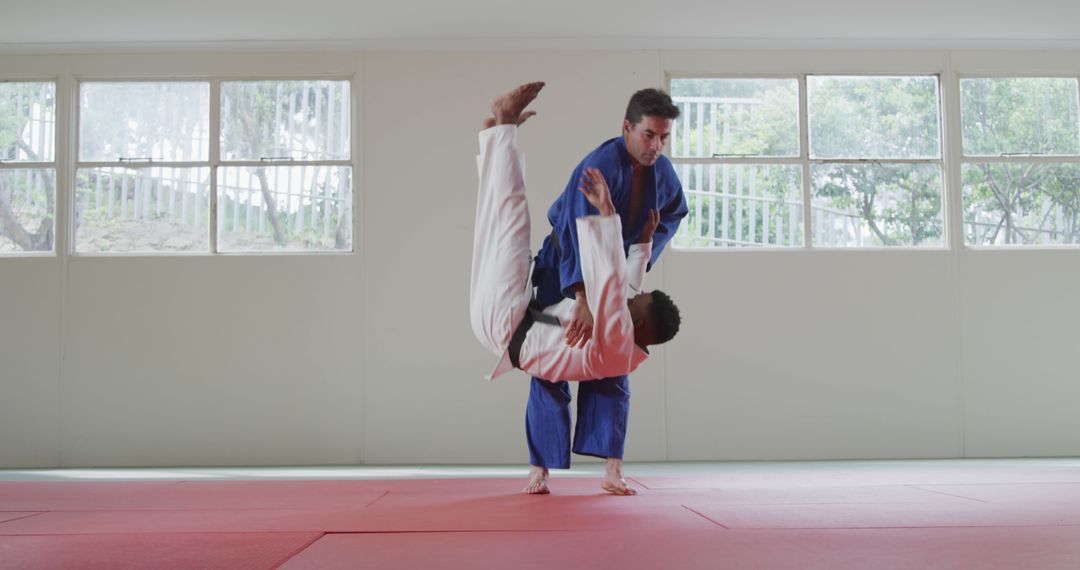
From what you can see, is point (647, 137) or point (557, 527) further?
point (647, 137)

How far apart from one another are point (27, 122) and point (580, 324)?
16.0ft

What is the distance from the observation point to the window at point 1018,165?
19.9 ft

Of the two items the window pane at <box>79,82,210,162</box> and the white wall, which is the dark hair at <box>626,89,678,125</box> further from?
the window pane at <box>79,82,210,162</box>

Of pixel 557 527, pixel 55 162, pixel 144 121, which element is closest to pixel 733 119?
pixel 144 121

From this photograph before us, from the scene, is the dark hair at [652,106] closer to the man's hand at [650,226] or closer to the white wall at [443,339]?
the man's hand at [650,226]

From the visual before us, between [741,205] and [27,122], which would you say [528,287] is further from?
[27,122]

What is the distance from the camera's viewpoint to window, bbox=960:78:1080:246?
6.08 metres

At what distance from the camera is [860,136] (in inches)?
238

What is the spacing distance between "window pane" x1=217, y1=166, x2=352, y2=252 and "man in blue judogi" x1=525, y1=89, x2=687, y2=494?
3.02 meters

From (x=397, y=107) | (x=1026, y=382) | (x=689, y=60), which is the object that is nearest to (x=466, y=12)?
(x=397, y=107)

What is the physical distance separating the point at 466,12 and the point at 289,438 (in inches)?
113

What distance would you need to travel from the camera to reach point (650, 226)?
3.12m

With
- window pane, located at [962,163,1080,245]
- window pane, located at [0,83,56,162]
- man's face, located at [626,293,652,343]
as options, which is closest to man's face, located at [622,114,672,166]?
man's face, located at [626,293,652,343]

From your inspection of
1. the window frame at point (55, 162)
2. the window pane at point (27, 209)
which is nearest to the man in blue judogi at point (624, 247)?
the window frame at point (55, 162)
